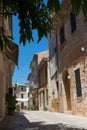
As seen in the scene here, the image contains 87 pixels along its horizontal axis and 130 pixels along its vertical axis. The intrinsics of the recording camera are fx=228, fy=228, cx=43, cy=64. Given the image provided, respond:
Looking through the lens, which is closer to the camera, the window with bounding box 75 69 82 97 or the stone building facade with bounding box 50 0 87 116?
the stone building facade with bounding box 50 0 87 116

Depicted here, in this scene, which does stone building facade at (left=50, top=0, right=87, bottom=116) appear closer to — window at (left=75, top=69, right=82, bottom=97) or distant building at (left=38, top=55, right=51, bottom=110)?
window at (left=75, top=69, right=82, bottom=97)

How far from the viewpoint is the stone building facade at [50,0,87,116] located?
12.9 m

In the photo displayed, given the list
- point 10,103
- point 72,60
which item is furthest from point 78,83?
point 10,103

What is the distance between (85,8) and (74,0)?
13cm

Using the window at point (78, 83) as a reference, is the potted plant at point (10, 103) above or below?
below

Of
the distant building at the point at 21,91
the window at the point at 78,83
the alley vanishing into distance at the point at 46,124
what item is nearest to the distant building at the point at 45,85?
the window at the point at 78,83

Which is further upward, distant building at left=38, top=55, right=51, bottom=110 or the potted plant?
distant building at left=38, top=55, right=51, bottom=110

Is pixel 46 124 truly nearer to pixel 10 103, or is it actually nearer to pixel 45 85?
pixel 10 103

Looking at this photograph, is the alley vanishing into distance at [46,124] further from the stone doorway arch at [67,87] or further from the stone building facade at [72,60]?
the stone doorway arch at [67,87]

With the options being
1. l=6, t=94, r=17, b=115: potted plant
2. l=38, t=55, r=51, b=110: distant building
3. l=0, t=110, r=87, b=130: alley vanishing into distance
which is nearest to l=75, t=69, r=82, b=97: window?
l=0, t=110, r=87, b=130: alley vanishing into distance

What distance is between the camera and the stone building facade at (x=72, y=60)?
12891 mm

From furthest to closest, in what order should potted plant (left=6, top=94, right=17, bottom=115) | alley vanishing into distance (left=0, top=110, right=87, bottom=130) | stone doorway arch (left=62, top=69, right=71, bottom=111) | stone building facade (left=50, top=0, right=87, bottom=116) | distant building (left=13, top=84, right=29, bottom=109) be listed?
distant building (left=13, top=84, right=29, bottom=109), stone doorway arch (left=62, top=69, right=71, bottom=111), potted plant (left=6, top=94, right=17, bottom=115), stone building facade (left=50, top=0, right=87, bottom=116), alley vanishing into distance (left=0, top=110, right=87, bottom=130)

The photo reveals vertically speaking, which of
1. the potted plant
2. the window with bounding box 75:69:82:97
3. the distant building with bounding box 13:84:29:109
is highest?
the distant building with bounding box 13:84:29:109

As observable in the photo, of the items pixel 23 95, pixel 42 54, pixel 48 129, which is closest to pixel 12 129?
pixel 48 129
